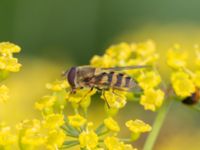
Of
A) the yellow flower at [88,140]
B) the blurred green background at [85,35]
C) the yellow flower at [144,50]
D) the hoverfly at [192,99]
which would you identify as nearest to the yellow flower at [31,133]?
the yellow flower at [88,140]

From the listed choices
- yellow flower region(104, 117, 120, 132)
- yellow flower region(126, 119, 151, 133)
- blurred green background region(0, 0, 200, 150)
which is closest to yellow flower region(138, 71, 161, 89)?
yellow flower region(126, 119, 151, 133)

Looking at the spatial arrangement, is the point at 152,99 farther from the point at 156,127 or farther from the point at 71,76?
the point at 71,76

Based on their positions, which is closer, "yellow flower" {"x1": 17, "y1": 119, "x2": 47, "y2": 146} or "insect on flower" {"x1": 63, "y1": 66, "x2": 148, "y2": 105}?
"yellow flower" {"x1": 17, "y1": 119, "x2": 47, "y2": 146}

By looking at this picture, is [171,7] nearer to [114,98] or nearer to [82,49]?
[82,49]

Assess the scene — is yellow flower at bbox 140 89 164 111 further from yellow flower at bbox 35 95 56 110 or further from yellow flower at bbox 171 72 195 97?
yellow flower at bbox 35 95 56 110

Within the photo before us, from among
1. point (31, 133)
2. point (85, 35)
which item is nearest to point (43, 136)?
point (31, 133)

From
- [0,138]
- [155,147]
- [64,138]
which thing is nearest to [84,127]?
[64,138]
